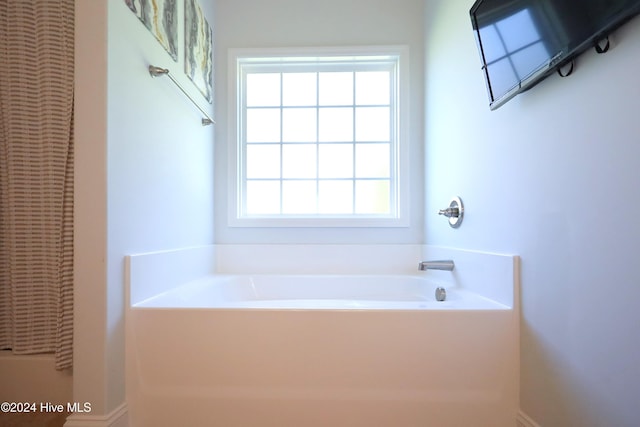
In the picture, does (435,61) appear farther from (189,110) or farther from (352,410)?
(352,410)

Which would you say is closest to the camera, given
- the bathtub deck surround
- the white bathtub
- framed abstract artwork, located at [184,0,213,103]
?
the bathtub deck surround

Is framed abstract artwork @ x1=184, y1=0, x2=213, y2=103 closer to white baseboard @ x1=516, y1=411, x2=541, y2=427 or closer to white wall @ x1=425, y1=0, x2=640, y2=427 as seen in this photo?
white wall @ x1=425, y1=0, x2=640, y2=427

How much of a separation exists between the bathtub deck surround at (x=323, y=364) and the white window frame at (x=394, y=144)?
1043 mm

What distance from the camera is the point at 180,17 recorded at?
1.71m

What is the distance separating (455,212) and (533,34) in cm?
89

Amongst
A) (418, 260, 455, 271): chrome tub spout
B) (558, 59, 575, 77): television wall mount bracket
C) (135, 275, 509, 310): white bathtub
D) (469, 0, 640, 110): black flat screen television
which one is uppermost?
(469, 0, 640, 110): black flat screen television

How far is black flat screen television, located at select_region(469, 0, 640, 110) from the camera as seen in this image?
0.78 meters

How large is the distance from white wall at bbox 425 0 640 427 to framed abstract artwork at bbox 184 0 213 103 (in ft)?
4.90

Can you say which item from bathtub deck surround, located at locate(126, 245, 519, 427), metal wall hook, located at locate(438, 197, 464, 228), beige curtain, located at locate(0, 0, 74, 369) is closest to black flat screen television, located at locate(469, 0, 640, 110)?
metal wall hook, located at locate(438, 197, 464, 228)

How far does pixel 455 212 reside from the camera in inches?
67.0

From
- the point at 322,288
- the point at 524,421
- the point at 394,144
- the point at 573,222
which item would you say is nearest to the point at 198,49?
the point at 394,144

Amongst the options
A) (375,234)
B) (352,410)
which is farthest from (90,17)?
(375,234)

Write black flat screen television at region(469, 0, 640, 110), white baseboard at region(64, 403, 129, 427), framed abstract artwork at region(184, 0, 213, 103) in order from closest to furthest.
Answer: black flat screen television at region(469, 0, 640, 110) → white baseboard at region(64, 403, 129, 427) → framed abstract artwork at region(184, 0, 213, 103)

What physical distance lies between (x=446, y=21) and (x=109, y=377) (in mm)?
2331
